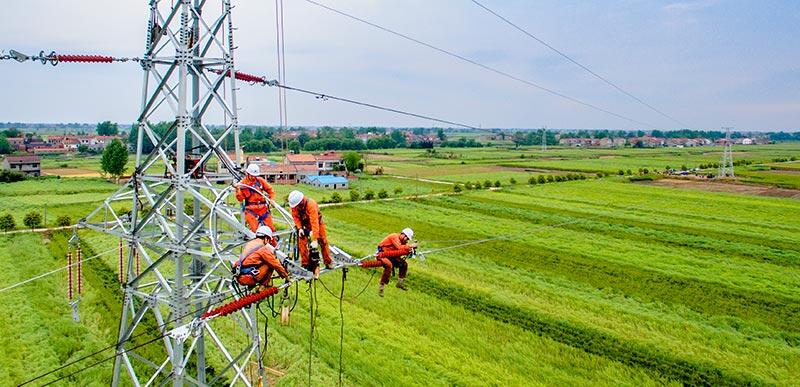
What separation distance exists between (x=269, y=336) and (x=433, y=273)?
9.11 meters

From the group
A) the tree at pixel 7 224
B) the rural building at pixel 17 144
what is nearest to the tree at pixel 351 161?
the tree at pixel 7 224

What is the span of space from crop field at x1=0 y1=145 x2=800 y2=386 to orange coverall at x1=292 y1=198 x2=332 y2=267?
529cm

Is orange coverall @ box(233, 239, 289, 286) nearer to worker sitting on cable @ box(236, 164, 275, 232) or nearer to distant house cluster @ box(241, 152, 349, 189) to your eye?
worker sitting on cable @ box(236, 164, 275, 232)

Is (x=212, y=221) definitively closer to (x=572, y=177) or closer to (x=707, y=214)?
(x=707, y=214)

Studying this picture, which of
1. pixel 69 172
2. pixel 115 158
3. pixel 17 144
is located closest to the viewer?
pixel 115 158

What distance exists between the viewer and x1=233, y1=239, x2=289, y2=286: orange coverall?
8.13 m

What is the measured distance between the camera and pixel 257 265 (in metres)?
8.27

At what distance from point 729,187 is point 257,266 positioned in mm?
62767

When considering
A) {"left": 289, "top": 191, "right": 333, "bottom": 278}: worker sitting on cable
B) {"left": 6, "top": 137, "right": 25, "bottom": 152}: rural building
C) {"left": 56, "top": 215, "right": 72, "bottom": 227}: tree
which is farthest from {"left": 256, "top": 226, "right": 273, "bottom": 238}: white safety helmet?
{"left": 6, "top": 137, "right": 25, "bottom": 152}: rural building

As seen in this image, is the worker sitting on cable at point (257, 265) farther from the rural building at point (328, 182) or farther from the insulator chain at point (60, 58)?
the rural building at point (328, 182)

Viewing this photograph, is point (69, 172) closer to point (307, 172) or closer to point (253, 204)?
point (307, 172)

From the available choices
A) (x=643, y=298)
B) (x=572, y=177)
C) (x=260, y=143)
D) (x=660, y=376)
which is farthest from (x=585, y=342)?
(x=260, y=143)

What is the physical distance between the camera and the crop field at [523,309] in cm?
1491

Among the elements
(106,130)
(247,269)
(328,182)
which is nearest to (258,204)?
(247,269)
